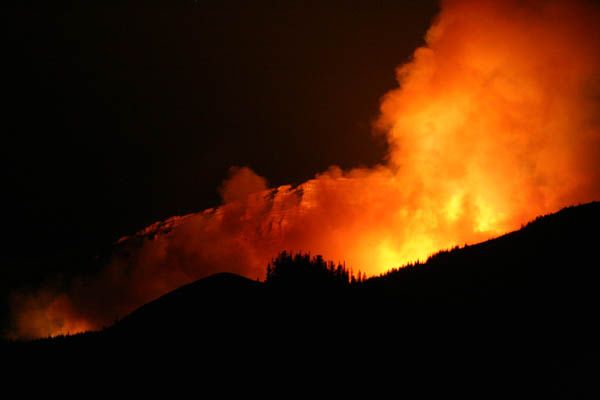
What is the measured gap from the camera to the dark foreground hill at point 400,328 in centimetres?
1405

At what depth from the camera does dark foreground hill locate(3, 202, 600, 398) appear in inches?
553

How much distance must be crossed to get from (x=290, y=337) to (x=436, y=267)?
12488 mm

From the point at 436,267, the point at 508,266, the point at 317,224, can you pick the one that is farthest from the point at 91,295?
the point at 508,266

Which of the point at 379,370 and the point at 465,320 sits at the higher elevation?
the point at 465,320

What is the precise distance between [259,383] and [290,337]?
171 cm

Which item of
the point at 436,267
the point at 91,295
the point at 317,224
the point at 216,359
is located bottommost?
the point at 216,359

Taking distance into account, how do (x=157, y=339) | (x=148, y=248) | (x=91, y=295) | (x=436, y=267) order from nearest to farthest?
1. (x=157, y=339)
2. (x=436, y=267)
3. (x=91, y=295)
4. (x=148, y=248)

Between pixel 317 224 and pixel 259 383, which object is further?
pixel 317 224

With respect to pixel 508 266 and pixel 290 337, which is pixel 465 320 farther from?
pixel 290 337

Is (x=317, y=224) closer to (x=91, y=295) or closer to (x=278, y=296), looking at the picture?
→ (x=91, y=295)

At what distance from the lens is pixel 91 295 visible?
65.4m

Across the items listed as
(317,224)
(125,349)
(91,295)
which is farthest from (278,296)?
(91,295)

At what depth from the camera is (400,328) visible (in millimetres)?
16297

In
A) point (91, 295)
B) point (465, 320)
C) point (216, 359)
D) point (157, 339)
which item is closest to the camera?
point (216, 359)
